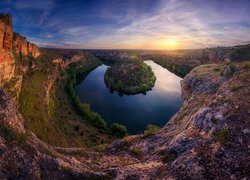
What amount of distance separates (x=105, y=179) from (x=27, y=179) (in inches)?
135

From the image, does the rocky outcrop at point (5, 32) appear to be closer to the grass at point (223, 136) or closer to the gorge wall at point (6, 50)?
the gorge wall at point (6, 50)

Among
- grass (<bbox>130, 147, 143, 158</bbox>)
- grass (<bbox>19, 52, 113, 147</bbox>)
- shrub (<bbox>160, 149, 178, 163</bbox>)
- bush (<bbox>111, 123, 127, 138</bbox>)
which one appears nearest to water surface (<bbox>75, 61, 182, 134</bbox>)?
bush (<bbox>111, 123, 127, 138</bbox>)

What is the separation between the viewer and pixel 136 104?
83188mm

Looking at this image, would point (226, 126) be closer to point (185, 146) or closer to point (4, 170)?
point (185, 146)

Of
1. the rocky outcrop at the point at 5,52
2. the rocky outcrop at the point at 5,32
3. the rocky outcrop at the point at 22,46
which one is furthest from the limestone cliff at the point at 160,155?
the rocky outcrop at the point at 22,46

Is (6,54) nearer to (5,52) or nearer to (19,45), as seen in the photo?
(5,52)

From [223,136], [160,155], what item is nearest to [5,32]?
[160,155]

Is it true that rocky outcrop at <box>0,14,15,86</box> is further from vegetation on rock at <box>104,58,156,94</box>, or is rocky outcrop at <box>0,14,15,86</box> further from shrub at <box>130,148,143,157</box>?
vegetation on rock at <box>104,58,156,94</box>

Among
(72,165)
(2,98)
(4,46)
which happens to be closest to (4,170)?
(72,165)

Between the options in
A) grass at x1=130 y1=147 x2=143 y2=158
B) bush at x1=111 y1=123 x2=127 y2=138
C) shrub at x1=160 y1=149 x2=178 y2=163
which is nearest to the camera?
shrub at x1=160 y1=149 x2=178 y2=163

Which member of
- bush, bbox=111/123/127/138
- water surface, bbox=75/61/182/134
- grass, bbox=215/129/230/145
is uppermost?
grass, bbox=215/129/230/145

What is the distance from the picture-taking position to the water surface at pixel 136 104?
68.0 meters

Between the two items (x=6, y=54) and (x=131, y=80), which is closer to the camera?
(x=6, y=54)

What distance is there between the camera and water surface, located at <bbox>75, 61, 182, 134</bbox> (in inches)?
2677
